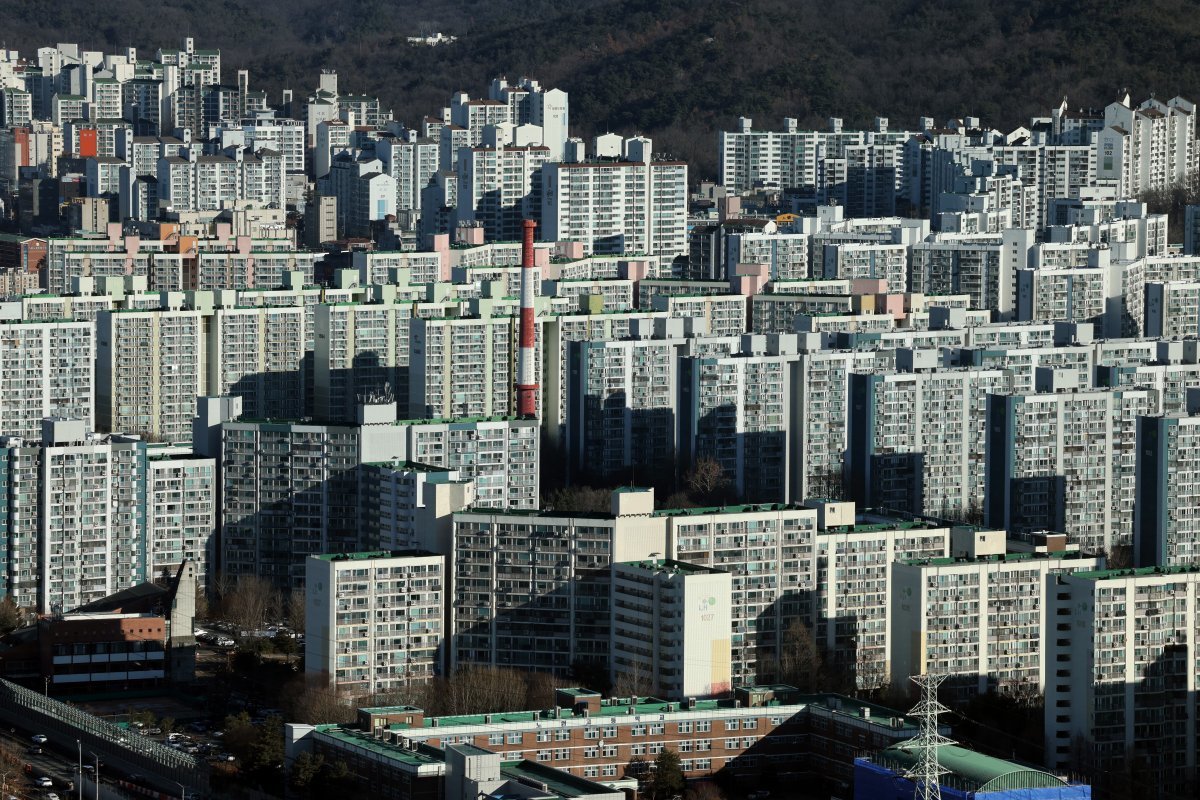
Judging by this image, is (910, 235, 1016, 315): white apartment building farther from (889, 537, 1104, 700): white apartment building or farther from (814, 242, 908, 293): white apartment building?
(889, 537, 1104, 700): white apartment building

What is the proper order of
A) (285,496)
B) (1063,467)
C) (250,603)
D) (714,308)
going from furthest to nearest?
(714,308) < (1063,467) < (285,496) < (250,603)

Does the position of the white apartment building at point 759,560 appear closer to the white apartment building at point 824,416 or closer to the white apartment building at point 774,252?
the white apartment building at point 824,416

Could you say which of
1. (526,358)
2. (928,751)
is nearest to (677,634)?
(928,751)

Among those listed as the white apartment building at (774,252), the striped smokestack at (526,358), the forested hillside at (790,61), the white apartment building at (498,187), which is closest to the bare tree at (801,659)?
the striped smokestack at (526,358)

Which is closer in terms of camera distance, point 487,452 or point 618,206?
point 487,452

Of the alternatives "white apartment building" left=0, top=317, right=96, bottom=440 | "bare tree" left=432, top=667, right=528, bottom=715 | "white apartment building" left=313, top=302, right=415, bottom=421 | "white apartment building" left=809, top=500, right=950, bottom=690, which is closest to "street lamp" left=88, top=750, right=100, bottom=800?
"bare tree" left=432, top=667, right=528, bottom=715

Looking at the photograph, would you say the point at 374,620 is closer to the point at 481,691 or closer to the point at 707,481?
the point at 481,691
